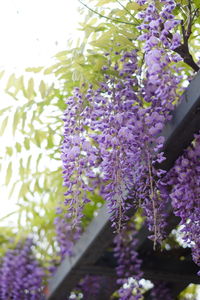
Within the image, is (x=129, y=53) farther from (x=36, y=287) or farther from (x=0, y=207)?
(x=36, y=287)

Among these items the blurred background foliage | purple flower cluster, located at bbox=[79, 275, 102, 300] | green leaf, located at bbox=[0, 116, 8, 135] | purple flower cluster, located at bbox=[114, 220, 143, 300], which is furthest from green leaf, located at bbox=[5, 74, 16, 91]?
purple flower cluster, located at bbox=[79, 275, 102, 300]

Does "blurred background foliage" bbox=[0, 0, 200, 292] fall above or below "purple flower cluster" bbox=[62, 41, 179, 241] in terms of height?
above

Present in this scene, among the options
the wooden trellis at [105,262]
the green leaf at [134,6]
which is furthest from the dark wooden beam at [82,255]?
the green leaf at [134,6]

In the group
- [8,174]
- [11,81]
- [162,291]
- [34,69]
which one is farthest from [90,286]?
[34,69]

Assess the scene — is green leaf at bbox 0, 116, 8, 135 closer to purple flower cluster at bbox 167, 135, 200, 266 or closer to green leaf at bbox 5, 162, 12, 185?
green leaf at bbox 5, 162, 12, 185

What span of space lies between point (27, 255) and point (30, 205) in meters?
0.68

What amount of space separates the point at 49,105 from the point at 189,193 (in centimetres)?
78

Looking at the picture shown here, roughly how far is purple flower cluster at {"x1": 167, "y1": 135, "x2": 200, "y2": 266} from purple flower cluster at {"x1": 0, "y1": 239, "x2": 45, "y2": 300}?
1.47m

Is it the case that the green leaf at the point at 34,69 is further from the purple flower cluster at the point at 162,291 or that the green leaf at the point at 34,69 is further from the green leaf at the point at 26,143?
the purple flower cluster at the point at 162,291

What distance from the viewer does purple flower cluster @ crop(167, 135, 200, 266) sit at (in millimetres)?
1539

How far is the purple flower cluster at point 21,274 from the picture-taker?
2.89 metres

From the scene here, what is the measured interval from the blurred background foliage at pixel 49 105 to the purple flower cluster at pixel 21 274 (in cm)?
7

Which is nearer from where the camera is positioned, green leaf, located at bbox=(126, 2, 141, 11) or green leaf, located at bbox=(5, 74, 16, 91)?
green leaf, located at bbox=(126, 2, 141, 11)

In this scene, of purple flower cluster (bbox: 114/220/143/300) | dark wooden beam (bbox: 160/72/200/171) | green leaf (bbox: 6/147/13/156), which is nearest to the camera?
dark wooden beam (bbox: 160/72/200/171)
